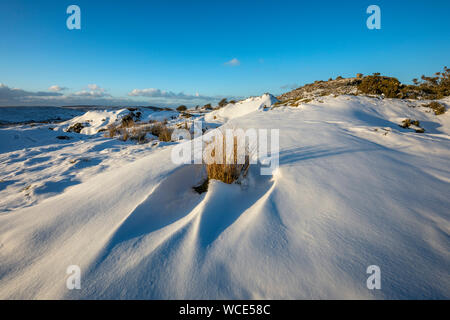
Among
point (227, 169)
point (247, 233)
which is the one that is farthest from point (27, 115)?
point (247, 233)

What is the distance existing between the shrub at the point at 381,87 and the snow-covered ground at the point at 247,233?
6524 mm

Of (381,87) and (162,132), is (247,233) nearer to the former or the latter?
(162,132)

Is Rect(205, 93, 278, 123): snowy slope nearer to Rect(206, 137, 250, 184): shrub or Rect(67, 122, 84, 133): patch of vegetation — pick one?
Rect(67, 122, 84, 133): patch of vegetation

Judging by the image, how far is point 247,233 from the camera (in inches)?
48.4

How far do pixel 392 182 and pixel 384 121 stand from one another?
4.80 metres

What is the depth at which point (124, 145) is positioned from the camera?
4.87 m

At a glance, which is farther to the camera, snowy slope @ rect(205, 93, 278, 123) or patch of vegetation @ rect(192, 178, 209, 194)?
snowy slope @ rect(205, 93, 278, 123)

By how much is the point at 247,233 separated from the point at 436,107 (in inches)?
331

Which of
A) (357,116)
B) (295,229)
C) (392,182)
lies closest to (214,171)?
(295,229)

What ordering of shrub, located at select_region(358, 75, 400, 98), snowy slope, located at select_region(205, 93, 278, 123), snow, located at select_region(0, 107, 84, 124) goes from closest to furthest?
shrub, located at select_region(358, 75, 400, 98) → snowy slope, located at select_region(205, 93, 278, 123) → snow, located at select_region(0, 107, 84, 124)

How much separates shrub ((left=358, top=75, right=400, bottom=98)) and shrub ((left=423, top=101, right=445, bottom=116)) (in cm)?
127

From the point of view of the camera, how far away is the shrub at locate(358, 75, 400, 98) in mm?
6943

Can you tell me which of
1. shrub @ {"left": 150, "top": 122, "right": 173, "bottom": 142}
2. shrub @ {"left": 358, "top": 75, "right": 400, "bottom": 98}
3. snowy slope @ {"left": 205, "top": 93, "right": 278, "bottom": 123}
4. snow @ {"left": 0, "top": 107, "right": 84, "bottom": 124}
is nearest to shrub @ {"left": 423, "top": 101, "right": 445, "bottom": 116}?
shrub @ {"left": 358, "top": 75, "right": 400, "bottom": 98}

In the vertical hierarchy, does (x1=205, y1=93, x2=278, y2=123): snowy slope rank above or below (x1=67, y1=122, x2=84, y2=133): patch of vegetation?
above
